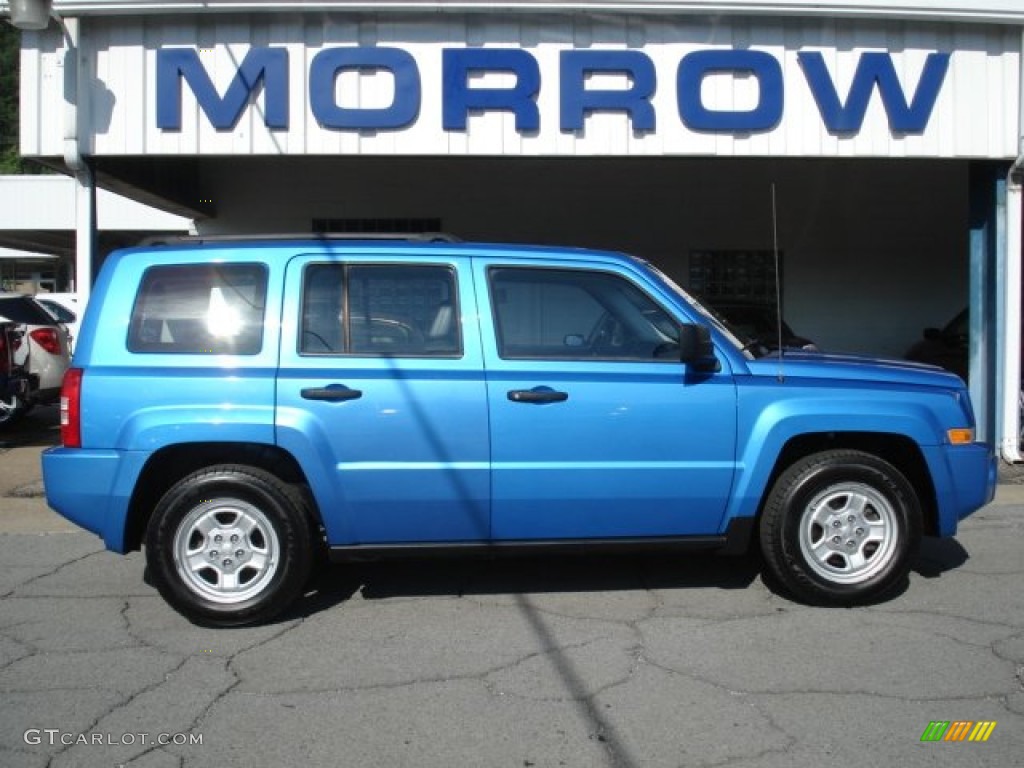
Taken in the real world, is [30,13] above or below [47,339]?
above

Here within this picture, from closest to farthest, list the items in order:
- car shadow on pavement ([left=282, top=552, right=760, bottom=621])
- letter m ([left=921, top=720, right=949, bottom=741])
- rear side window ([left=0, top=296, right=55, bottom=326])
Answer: letter m ([left=921, top=720, right=949, bottom=741]), car shadow on pavement ([left=282, top=552, right=760, bottom=621]), rear side window ([left=0, top=296, right=55, bottom=326])

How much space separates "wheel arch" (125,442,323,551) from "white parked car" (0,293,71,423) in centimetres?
637

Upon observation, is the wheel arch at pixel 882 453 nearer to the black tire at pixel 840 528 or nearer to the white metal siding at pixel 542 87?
the black tire at pixel 840 528

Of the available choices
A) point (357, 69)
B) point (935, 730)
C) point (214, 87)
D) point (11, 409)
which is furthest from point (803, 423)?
point (11, 409)

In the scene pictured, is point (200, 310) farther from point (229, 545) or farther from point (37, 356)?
point (37, 356)

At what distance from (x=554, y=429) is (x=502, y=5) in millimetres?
5120

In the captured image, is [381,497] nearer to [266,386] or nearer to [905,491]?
[266,386]

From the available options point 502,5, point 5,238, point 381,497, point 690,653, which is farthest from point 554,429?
point 5,238

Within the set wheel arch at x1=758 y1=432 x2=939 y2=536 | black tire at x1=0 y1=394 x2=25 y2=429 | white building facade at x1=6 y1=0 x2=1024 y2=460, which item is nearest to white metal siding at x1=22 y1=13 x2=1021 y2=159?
white building facade at x1=6 y1=0 x2=1024 y2=460

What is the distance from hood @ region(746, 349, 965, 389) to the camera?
4.98m

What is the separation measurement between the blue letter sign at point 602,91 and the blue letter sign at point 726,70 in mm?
332

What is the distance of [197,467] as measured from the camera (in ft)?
16.2

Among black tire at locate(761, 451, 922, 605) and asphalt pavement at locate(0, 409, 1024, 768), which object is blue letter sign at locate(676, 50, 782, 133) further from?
black tire at locate(761, 451, 922, 605)

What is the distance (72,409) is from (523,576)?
2714mm
